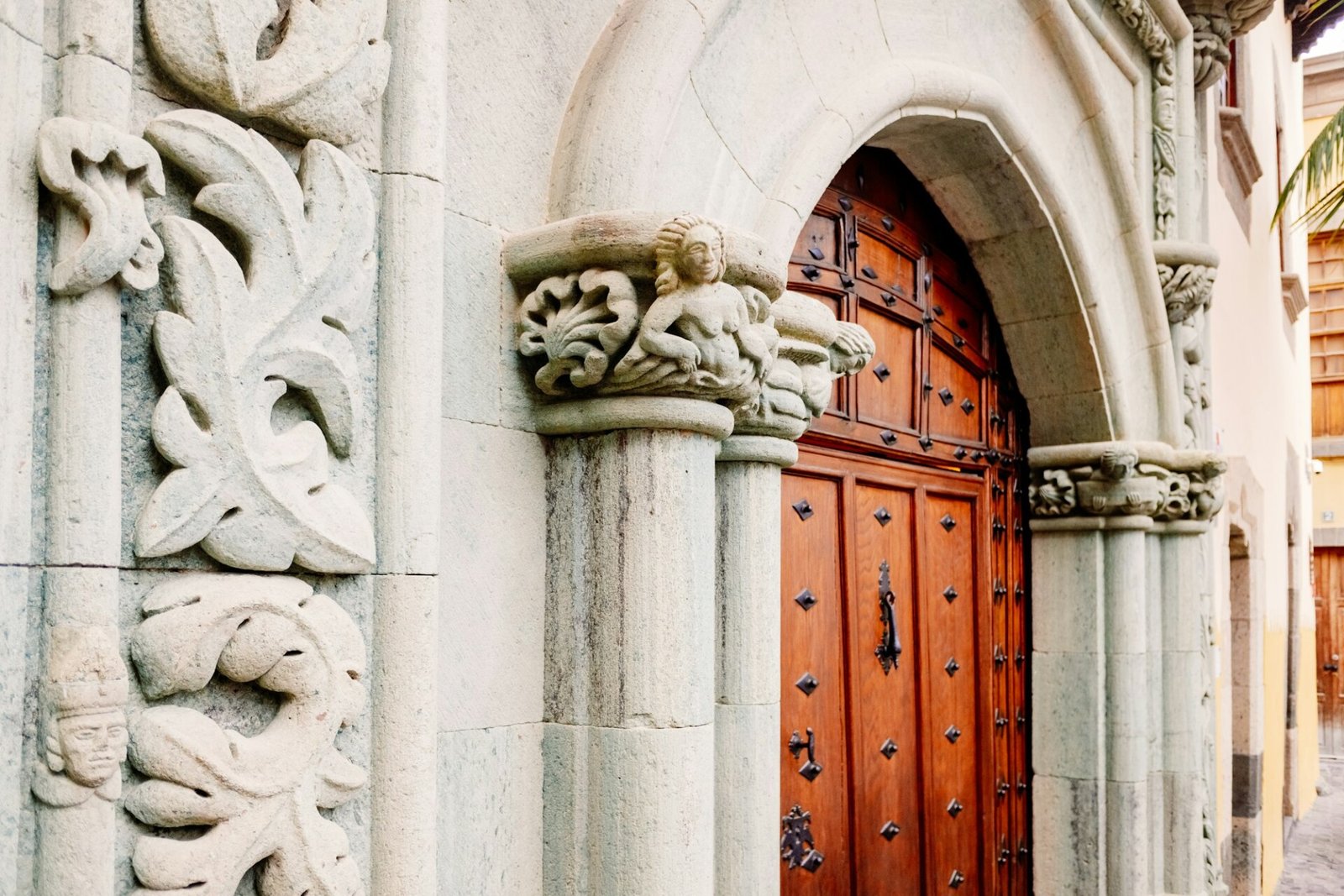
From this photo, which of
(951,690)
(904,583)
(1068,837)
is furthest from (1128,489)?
(1068,837)

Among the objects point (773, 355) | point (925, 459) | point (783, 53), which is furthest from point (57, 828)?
point (925, 459)

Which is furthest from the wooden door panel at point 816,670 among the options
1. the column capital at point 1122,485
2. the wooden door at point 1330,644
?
the wooden door at point 1330,644

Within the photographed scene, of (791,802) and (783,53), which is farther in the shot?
(791,802)

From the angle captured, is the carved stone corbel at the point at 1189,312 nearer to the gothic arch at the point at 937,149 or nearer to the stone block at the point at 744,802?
the gothic arch at the point at 937,149

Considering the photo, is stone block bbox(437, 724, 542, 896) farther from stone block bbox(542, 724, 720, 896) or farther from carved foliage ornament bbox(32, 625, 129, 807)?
carved foliage ornament bbox(32, 625, 129, 807)

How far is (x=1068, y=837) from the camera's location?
13.5 feet

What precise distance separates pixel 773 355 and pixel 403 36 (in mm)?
846

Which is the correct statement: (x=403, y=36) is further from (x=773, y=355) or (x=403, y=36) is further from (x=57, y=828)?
(x=57, y=828)

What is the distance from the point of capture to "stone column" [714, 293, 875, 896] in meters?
2.19

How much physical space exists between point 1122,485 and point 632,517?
2.71 m

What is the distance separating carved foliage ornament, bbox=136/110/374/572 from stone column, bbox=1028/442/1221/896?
10.4 feet

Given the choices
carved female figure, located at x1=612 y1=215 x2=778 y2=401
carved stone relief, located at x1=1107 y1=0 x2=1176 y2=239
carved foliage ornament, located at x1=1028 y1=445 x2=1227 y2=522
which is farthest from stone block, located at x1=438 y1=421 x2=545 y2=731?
carved stone relief, located at x1=1107 y1=0 x2=1176 y2=239

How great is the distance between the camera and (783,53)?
2.38m

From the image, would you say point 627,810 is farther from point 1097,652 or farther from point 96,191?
point 1097,652
